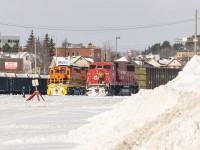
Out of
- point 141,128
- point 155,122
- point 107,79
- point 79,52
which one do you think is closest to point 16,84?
point 107,79

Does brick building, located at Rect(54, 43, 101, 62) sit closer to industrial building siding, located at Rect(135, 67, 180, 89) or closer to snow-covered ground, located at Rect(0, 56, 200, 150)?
industrial building siding, located at Rect(135, 67, 180, 89)

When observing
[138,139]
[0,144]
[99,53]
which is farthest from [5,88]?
[99,53]

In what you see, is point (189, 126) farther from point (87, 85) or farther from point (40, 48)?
point (40, 48)

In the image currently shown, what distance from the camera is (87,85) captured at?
5481cm

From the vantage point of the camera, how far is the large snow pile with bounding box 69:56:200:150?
10531 millimetres

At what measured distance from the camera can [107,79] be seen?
53781mm

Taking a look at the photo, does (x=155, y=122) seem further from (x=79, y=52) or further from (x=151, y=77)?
(x=79, y=52)

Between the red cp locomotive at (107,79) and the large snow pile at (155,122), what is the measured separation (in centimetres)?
3528

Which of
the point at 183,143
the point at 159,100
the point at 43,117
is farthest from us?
the point at 43,117

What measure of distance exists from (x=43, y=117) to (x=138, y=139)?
1293cm

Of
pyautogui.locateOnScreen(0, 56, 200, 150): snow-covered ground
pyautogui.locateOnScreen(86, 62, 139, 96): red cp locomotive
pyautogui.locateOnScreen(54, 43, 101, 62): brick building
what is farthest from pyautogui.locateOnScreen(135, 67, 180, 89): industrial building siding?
pyautogui.locateOnScreen(54, 43, 101, 62): brick building

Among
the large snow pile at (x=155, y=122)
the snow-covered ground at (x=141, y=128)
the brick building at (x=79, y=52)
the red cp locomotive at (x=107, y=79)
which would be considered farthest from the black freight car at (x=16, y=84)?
the brick building at (x=79, y=52)

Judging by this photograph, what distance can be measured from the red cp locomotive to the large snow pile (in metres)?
35.3

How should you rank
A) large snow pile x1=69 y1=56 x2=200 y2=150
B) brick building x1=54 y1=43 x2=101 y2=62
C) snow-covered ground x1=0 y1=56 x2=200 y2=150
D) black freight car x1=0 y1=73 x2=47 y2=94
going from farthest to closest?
1. brick building x1=54 y1=43 x2=101 y2=62
2. black freight car x1=0 y1=73 x2=47 y2=94
3. snow-covered ground x1=0 y1=56 x2=200 y2=150
4. large snow pile x1=69 y1=56 x2=200 y2=150
